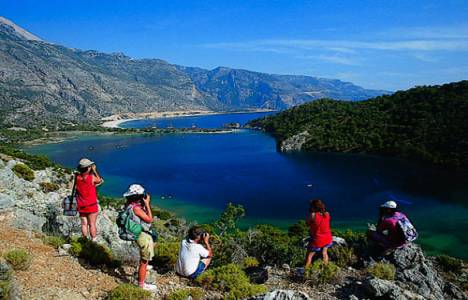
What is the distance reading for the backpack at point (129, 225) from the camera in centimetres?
762

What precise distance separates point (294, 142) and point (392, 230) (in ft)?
392

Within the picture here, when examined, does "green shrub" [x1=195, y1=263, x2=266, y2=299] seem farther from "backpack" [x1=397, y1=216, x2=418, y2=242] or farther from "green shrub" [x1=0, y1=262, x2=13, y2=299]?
"backpack" [x1=397, y1=216, x2=418, y2=242]

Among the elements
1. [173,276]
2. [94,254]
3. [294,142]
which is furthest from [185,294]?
[294,142]

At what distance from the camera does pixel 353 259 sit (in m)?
10.6

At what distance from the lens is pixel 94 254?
9031mm

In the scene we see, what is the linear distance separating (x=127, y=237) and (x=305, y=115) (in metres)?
152

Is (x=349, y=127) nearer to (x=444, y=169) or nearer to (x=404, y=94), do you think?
(x=404, y=94)

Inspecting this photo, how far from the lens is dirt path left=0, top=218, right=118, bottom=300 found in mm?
7215

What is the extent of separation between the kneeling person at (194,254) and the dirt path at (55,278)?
1442 mm

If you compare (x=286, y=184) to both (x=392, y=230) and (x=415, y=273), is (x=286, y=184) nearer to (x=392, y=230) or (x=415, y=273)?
(x=392, y=230)

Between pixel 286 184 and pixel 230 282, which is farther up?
pixel 230 282

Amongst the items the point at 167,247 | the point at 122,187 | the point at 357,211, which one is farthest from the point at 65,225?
the point at 122,187

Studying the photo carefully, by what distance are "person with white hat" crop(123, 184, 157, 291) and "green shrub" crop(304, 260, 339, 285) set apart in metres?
3.52

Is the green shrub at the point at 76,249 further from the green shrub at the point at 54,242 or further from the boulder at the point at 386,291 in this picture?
the boulder at the point at 386,291
